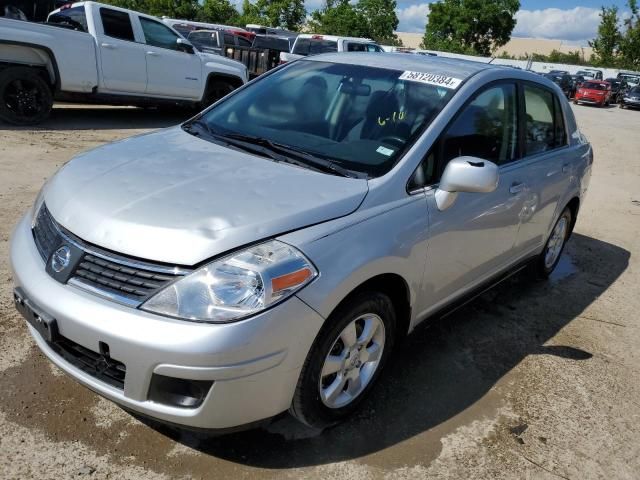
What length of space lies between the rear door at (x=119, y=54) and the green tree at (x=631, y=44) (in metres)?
60.8

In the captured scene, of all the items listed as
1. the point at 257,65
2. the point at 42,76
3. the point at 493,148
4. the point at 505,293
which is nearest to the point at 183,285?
the point at 493,148

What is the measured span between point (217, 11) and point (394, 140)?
4364cm

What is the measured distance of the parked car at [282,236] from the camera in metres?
2.15

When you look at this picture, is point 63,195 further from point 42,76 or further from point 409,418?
point 42,76

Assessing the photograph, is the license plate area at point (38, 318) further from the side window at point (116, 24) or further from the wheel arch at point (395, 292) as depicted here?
the side window at point (116, 24)

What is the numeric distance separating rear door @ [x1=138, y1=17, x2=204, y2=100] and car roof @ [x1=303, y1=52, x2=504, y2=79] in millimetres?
6616

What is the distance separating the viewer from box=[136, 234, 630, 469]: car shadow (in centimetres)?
262

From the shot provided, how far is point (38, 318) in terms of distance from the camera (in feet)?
7.63

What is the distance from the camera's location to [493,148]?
3.54 m

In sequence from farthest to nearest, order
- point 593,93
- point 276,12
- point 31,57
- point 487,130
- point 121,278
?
point 276,12 < point 593,93 < point 31,57 < point 487,130 < point 121,278

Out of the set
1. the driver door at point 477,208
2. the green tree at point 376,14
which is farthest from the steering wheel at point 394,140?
the green tree at point 376,14

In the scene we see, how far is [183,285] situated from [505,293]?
10.8 ft

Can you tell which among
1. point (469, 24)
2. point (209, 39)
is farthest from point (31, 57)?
point (469, 24)

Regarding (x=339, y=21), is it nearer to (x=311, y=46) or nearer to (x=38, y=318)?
(x=311, y=46)
